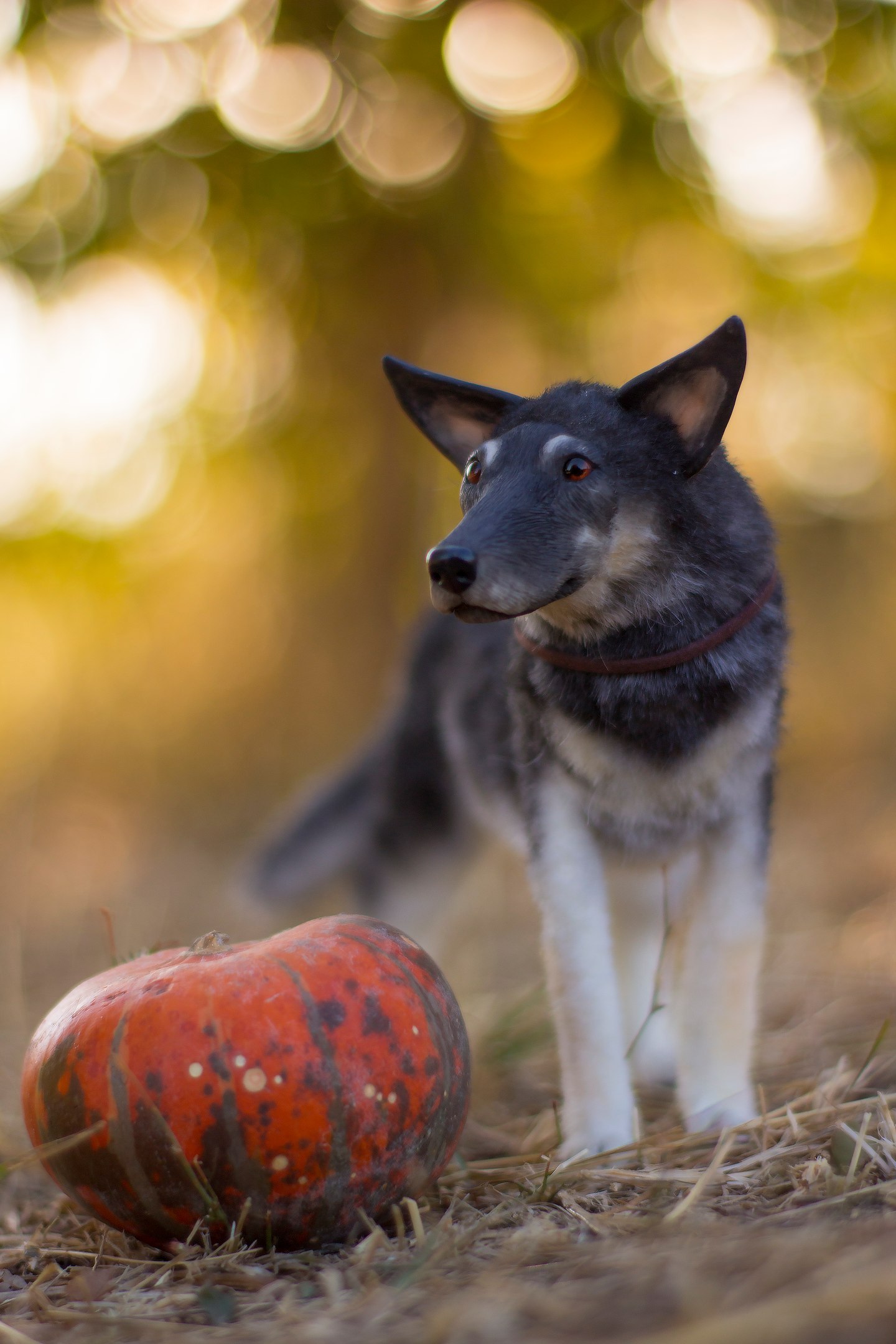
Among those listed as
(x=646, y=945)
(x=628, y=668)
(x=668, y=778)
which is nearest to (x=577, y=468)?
(x=628, y=668)

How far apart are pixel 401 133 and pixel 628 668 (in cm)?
629

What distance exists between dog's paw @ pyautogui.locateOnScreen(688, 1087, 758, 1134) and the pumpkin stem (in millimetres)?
1196

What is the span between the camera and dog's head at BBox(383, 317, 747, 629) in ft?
7.37

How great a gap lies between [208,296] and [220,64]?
60.8 inches

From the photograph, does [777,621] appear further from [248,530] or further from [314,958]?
[248,530]

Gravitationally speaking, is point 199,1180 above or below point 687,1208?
above

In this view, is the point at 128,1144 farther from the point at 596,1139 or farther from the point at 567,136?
the point at 567,136

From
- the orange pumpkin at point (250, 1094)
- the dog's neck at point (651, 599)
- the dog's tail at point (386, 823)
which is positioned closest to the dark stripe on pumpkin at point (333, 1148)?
the orange pumpkin at point (250, 1094)

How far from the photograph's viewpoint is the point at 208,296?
8.16 meters

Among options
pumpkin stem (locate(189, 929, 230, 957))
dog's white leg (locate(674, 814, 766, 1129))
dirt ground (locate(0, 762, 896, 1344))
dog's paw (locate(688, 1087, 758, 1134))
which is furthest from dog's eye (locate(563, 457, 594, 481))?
dog's paw (locate(688, 1087, 758, 1134))

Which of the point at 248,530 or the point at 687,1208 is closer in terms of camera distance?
the point at 687,1208

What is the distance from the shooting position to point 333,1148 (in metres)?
1.95

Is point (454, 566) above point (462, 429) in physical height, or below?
→ below

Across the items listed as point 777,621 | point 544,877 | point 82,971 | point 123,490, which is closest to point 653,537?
point 777,621
